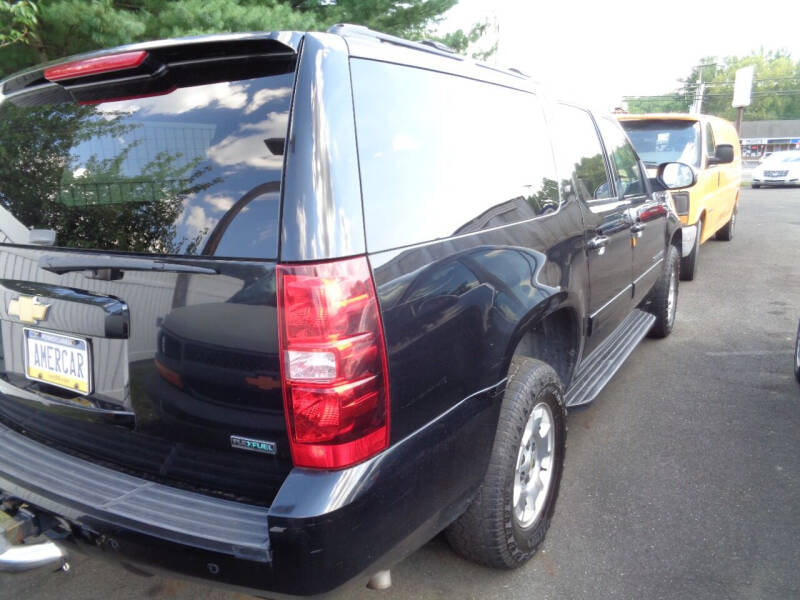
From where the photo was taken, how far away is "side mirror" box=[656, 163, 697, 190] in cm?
503

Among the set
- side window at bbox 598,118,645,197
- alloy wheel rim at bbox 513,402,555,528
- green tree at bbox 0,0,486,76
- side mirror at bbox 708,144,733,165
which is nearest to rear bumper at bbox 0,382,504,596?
alloy wheel rim at bbox 513,402,555,528

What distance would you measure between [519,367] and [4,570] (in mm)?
1871

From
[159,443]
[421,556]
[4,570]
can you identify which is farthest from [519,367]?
[4,570]

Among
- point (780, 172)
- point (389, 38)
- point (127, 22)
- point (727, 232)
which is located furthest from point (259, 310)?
point (780, 172)

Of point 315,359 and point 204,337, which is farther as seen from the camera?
point 204,337

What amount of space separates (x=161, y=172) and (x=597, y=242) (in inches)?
88.8

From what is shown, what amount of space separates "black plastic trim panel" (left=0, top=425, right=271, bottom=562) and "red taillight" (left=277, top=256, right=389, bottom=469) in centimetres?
24

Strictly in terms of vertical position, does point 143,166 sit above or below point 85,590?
above

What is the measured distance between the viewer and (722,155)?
8.10 m

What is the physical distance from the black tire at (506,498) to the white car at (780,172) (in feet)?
88.3

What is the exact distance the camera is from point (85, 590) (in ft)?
8.51

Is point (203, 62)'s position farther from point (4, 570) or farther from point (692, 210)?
point (692, 210)

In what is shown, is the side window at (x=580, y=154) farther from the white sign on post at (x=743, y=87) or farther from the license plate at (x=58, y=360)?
the white sign on post at (x=743, y=87)

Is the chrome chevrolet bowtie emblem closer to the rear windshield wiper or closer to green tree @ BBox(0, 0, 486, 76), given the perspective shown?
the rear windshield wiper
